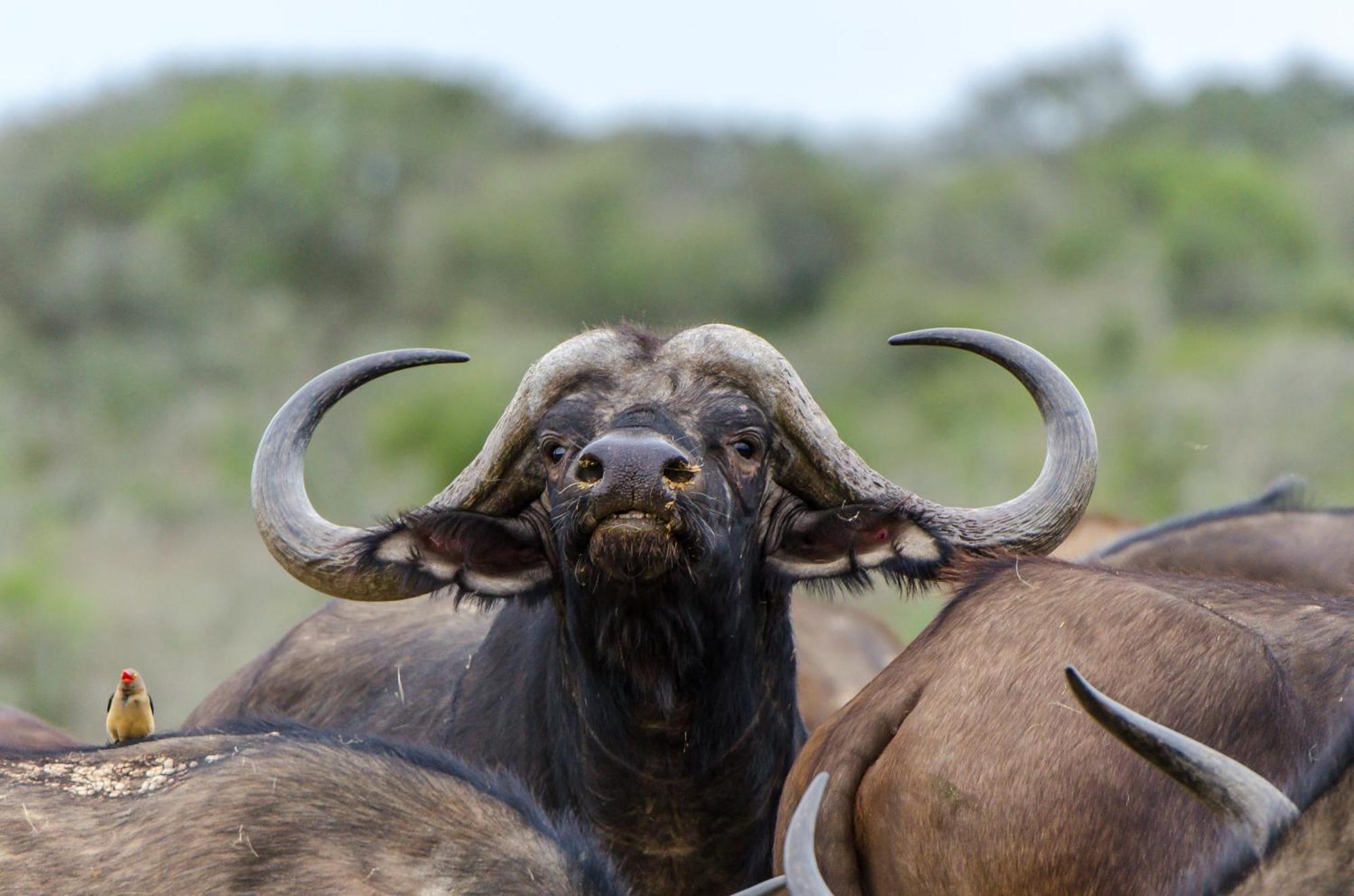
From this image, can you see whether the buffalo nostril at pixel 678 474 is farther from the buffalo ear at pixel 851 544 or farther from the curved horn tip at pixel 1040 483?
the curved horn tip at pixel 1040 483

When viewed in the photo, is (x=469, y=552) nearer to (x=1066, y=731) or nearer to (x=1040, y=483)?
(x=1040, y=483)

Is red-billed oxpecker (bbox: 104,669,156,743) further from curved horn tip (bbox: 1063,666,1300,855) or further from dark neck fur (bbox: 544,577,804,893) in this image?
curved horn tip (bbox: 1063,666,1300,855)

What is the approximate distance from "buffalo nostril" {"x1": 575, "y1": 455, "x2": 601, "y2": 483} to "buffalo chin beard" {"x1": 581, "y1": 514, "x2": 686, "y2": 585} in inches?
4.5

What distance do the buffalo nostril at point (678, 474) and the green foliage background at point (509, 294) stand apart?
350 inches

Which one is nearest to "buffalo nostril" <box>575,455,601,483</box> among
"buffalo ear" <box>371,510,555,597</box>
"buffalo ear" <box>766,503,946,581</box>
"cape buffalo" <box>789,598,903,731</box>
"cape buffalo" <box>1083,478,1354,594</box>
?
"buffalo ear" <box>371,510,555,597</box>

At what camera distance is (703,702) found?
5.25 m

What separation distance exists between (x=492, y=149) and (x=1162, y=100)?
749 inches

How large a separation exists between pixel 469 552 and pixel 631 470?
948mm

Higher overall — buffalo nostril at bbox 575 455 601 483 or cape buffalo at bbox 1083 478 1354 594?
buffalo nostril at bbox 575 455 601 483

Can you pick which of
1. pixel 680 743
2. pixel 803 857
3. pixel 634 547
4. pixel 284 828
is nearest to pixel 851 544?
pixel 680 743

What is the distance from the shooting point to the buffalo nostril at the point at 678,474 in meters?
4.71

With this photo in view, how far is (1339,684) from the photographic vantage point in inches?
150

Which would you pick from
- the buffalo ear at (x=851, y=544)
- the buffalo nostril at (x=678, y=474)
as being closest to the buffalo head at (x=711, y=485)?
the buffalo ear at (x=851, y=544)

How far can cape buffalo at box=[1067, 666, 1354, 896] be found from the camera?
3.26m
